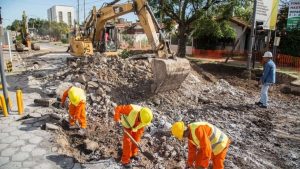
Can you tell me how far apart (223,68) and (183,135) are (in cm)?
1391

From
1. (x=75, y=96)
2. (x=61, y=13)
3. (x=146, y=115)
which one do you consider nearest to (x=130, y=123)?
(x=146, y=115)

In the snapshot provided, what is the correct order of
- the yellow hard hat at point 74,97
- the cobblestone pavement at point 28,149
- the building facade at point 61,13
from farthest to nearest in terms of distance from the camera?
the building facade at point 61,13
the yellow hard hat at point 74,97
the cobblestone pavement at point 28,149

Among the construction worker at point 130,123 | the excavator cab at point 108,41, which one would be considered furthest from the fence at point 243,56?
the construction worker at point 130,123

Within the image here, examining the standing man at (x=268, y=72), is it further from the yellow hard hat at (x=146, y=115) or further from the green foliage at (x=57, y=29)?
the green foliage at (x=57, y=29)

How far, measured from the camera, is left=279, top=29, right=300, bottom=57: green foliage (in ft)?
61.2

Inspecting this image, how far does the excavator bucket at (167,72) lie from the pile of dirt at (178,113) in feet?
1.17

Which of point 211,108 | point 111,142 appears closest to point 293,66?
point 211,108

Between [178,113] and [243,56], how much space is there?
17.2m

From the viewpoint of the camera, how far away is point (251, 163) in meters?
5.79

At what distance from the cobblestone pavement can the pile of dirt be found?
0.52m

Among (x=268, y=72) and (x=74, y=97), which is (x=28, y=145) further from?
(x=268, y=72)

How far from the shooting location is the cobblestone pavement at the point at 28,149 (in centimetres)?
505

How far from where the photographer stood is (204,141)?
166 inches

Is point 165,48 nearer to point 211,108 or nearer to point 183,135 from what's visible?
point 211,108
